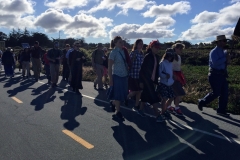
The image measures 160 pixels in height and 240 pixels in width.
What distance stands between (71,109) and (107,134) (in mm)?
2773

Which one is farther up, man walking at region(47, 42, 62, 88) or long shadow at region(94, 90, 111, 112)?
man walking at region(47, 42, 62, 88)

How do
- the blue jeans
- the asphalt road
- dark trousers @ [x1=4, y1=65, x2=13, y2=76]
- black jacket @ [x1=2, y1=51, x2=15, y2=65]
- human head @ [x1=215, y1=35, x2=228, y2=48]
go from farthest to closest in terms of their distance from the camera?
dark trousers @ [x1=4, y1=65, x2=13, y2=76] < black jacket @ [x1=2, y1=51, x2=15, y2=65] < the blue jeans < human head @ [x1=215, y1=35, x2=228, y2=48] < the asphalt road

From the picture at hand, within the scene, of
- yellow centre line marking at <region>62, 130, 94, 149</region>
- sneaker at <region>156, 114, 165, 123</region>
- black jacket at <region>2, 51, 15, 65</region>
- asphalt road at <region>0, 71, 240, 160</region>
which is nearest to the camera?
asphalt road at <region>0, 71, 240, 160</region>

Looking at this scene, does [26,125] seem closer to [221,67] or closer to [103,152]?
[103,152]

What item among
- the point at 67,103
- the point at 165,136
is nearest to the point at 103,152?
the point at 165,136

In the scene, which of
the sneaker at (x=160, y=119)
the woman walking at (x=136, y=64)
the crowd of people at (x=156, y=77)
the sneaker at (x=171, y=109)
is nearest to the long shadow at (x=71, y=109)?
the crowd of people at (x=156, y=77)

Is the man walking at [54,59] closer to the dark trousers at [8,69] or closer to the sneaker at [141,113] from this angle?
the dark trousers at [8,69]

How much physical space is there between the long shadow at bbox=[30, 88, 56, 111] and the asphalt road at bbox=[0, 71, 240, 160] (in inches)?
3.4

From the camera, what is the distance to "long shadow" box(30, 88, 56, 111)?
30.5ft

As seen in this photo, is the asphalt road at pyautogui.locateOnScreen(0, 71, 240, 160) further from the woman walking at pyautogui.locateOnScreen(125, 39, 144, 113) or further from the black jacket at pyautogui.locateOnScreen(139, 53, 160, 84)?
the black jacket at pyautogui.locateOnScreen(139, 53, 160, 84)

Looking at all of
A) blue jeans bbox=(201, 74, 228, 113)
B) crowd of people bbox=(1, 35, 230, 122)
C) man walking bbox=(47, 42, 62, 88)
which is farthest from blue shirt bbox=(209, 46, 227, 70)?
man walking bbox=(47, 42, 62, 88)

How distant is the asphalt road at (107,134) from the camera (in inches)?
202

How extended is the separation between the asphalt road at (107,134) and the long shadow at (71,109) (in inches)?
0.9

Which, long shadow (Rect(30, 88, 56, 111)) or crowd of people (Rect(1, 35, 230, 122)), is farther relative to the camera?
long shadow (Rect(30, 88, 56, 111))
